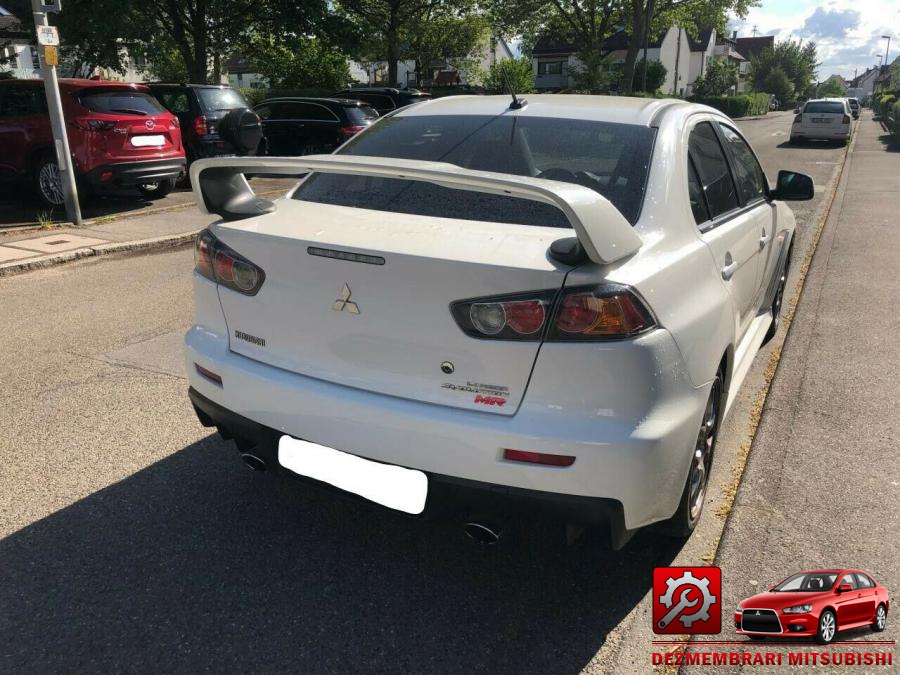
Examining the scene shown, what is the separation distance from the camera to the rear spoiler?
2.16 meters

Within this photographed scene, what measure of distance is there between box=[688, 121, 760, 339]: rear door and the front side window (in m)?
0.18

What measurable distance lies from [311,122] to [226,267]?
12920 mm

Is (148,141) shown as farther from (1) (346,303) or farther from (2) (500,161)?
(1) (346,303)

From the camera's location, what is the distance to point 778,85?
84562 mm

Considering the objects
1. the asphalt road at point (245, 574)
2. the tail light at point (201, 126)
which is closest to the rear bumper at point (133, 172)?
the tail light at point (201, 126)

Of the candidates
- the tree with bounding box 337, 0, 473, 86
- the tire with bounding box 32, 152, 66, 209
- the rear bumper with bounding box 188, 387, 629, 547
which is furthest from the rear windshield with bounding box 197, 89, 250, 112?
the tree with bounding box 337, 0, 473, 86

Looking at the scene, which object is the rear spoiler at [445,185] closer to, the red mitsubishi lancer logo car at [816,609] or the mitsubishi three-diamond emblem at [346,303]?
the mitsubishi three-diamond emblem at [346,303]

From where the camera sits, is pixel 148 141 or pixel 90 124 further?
pixel 148 141

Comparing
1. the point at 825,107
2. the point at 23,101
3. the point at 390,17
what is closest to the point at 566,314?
the point at 23,101

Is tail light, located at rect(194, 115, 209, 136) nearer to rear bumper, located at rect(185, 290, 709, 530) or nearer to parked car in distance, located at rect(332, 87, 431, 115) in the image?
parked car in distance, located at rect(332, 87, 431, 115)

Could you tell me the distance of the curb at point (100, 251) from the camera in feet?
24.2

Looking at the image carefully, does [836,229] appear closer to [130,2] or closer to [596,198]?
[596,198]

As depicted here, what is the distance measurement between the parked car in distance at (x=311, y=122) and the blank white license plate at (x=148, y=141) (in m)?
3.38

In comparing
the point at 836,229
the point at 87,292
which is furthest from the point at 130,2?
the point at 836,229
